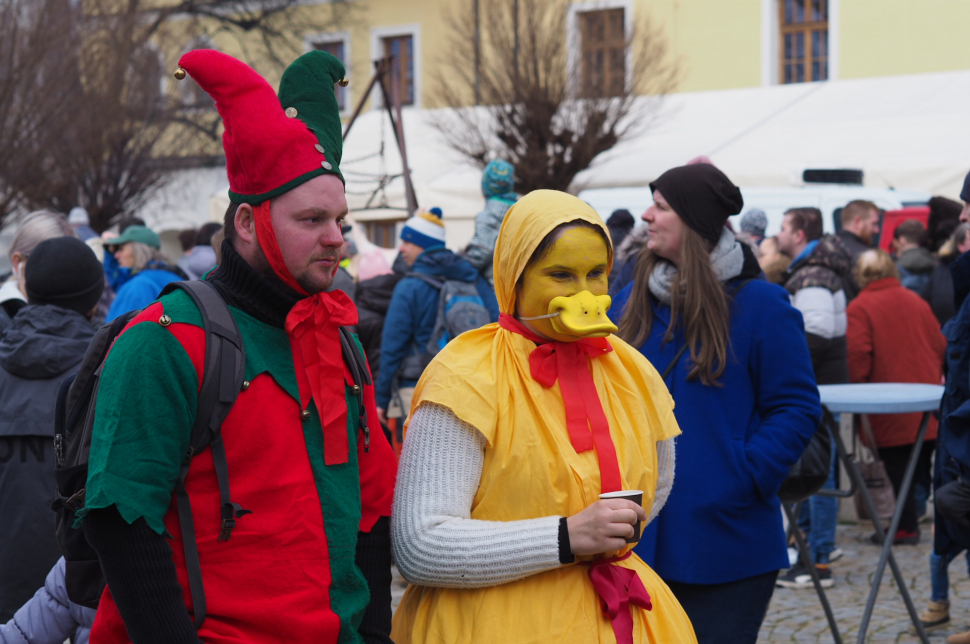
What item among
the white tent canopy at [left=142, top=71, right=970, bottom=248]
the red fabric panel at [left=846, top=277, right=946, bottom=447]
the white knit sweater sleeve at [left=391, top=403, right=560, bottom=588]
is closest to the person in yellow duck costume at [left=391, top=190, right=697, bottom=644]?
the white knit sweater sleeve at [left=391, top=403, right=560, bottom=588]

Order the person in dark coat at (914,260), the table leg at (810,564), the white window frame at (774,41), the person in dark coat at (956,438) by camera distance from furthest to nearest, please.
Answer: the white window frame at (774,41) → the person in dark coat at (914,260) → the table leg at (810,564) → the person in dark coat at (956,438)

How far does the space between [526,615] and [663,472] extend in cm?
52

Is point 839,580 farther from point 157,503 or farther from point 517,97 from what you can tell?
point 517,97

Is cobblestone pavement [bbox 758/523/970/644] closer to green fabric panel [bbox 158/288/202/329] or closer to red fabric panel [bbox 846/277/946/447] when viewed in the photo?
red fabric panel [bbox 846/277/946/447]

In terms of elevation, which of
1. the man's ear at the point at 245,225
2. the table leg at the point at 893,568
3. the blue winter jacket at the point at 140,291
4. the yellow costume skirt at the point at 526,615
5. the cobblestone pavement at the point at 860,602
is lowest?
the cobblestone pavement at the point at 860,602

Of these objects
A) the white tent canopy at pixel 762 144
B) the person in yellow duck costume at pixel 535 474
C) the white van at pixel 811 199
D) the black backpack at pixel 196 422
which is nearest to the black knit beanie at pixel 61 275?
the black backpack at pixel 196 422

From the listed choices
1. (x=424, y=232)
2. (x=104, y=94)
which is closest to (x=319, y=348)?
(x=424, y=232)

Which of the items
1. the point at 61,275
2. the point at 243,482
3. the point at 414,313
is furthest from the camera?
the point at 414,313

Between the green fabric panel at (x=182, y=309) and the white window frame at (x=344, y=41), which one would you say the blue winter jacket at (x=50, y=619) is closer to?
the green fabric panel at (x=182, y=309)

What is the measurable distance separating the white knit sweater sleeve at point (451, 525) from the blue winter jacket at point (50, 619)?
1.06 meters

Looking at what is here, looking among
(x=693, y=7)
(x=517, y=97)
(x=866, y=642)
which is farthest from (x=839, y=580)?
(x=693, y=7)

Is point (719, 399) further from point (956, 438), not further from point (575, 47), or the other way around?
point (575, 47)

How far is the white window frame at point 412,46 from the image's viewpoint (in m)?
26.1

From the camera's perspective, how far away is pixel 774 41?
864 inches
